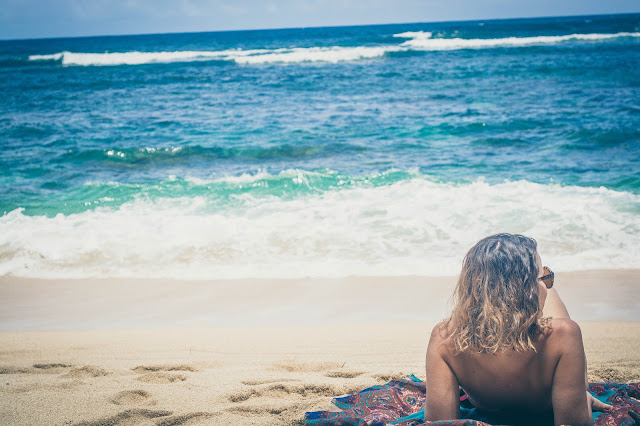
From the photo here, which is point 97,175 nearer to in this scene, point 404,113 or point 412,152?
point 412,152

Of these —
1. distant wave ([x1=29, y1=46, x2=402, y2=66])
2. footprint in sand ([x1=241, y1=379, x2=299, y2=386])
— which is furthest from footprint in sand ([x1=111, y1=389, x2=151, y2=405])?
distant wave ([x1=29, y1=46, x2=402, y2=66])

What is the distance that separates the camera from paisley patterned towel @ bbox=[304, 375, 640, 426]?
2.27 meters

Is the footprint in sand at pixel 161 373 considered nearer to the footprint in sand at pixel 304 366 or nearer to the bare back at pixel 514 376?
the footprint in sand at pixel 304 366

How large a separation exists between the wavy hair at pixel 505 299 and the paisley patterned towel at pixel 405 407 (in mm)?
445

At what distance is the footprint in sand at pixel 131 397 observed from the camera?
3039 millimetres

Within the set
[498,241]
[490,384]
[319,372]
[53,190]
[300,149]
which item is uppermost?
[300,149]

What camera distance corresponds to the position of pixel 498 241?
2.07m

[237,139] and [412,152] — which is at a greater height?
[237,139]

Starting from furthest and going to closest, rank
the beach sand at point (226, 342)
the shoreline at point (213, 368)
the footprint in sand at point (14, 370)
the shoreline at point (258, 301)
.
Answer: the shoreline at point (258, 301) → the footprint in sand at point (14, 370) → the beach sand at point (226, 342) → the shoreline at point (213, 368)

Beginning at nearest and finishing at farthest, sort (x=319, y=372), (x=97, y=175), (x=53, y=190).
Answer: (x=319, y=372) < (x=53, y=190) < (x=97, y=175)

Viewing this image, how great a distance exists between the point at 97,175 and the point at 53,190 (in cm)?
107

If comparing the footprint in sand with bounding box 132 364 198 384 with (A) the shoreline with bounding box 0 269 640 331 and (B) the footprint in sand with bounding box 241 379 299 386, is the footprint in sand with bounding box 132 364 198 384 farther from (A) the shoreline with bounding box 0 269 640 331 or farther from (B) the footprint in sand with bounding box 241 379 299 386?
(A) the shoreline with bounding box 0 269 640 331

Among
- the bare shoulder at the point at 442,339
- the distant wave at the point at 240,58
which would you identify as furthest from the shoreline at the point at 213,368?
the distant wave at the point at 240,58

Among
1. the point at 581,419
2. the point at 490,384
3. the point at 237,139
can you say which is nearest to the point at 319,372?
the point at 490,384
